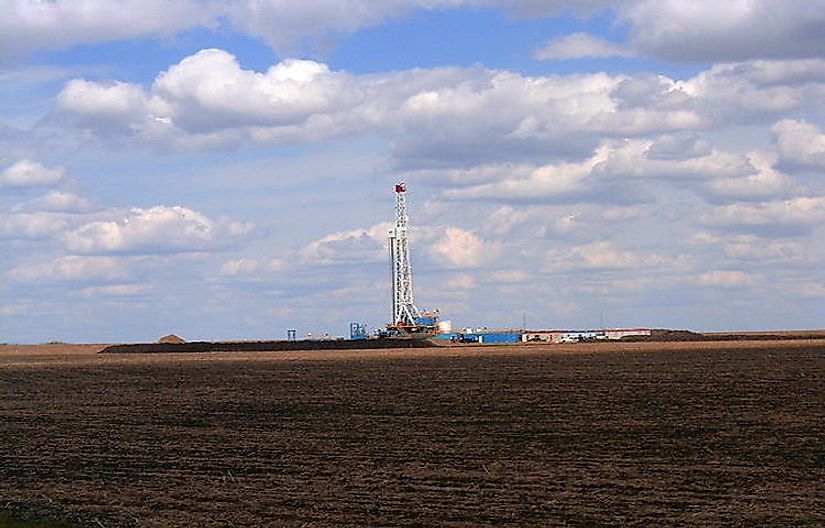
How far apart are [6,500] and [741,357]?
63.8m

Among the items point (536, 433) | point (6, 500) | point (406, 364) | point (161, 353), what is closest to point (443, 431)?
point (536, 433)

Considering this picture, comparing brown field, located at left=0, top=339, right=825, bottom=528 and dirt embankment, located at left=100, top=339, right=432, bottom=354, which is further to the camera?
dirt embankment, located at left=100, top=339, right=432, bottom=354

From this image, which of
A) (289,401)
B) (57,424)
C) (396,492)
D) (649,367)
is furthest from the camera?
(649,367)

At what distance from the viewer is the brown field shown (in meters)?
23.5

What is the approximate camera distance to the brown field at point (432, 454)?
23.5 m

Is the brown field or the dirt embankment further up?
the dirt embankment

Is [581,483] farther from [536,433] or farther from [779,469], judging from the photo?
[536,433]

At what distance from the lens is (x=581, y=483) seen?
25750 millimetres

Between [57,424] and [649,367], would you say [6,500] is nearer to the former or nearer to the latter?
[57,424]

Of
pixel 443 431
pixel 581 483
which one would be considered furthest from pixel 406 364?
pixel 581 483

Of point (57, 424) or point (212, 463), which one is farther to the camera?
point (57, 424)

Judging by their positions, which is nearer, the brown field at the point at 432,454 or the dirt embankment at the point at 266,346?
the brown field at the point at 432,454

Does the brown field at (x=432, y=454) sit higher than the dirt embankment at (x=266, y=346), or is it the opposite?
the dirt embankment at (x=266, y=346)

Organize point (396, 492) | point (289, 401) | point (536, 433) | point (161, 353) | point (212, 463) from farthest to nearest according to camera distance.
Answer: point (161, 353) < point (289, 401) < point (536, 433) < point (212, 463) < point (396, 492)
